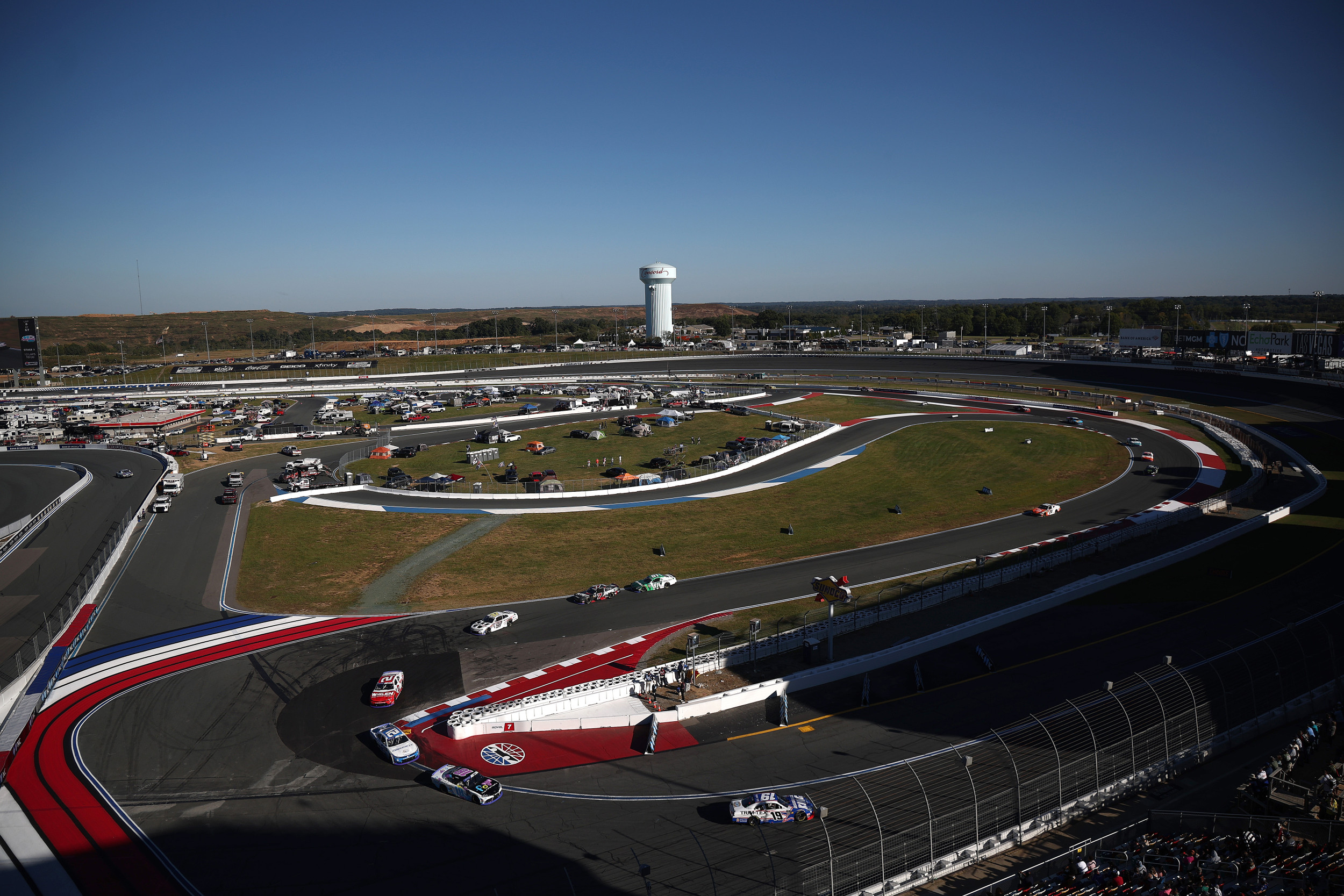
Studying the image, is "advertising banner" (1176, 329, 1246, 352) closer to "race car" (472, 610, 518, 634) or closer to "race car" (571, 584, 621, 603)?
"race car" (571, 584, 621, 603)

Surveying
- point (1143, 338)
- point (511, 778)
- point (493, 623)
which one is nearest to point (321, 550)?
point (493, 623)

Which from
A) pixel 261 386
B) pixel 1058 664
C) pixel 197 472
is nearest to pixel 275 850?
pixel 1058 664

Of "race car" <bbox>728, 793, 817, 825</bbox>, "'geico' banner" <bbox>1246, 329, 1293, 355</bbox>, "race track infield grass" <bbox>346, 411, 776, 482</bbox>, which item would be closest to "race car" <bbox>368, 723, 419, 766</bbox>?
"race car" <bbox>728, 793, 817, 825</bbox>

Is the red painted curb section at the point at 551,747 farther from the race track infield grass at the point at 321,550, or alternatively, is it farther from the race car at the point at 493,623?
the race track infield grass at the point at 321,550

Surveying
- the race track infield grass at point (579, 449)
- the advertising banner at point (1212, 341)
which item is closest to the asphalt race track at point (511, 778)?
the race track infield grass at point (579, 449)

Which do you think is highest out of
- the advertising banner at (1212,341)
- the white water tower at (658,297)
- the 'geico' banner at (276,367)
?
the white water tower at (658,297)
